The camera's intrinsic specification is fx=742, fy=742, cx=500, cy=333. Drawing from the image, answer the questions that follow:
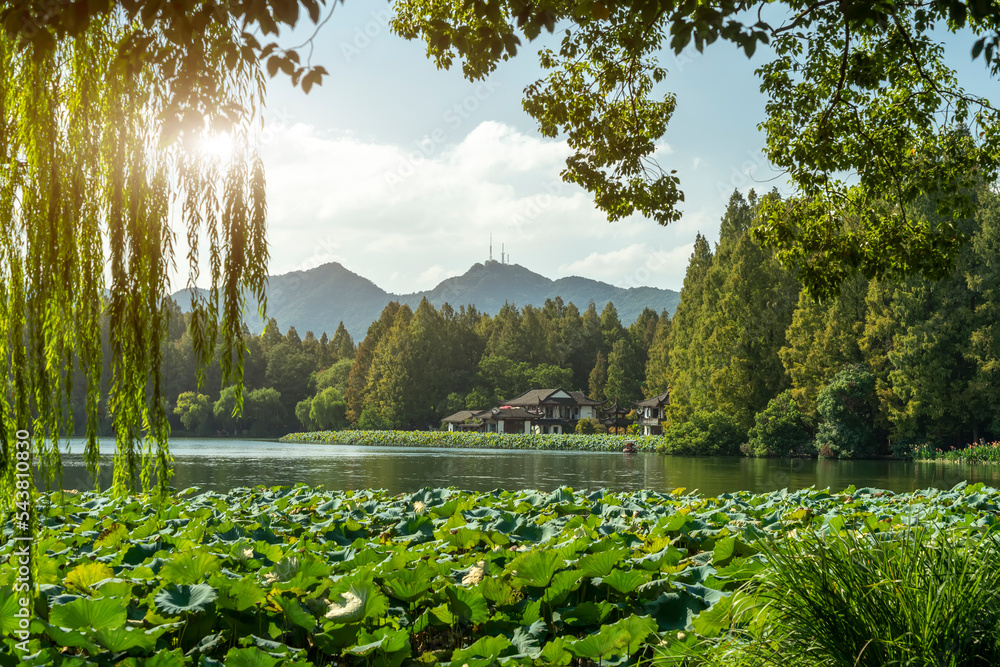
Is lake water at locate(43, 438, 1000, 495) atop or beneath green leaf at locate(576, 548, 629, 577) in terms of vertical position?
beneath

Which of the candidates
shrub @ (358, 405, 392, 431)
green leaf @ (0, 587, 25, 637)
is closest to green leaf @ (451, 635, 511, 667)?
green leaf @ (0, 587, 25, 637)

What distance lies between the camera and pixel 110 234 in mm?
2455

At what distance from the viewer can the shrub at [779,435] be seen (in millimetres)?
33000

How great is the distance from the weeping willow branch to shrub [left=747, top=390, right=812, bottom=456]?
108ft

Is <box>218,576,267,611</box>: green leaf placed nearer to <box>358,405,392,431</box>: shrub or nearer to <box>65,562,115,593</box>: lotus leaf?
<box>65,562,115,593</box>: lotus leaf

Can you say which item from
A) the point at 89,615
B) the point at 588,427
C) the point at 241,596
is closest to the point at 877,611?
the point at 241,596

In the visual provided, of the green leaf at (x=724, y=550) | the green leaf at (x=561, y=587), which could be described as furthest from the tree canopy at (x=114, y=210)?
the green leaf at (x=724, y=550)

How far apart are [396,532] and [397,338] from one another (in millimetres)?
61962

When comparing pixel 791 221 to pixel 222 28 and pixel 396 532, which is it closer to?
pixel 396 532

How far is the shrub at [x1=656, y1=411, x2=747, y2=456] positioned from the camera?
34812mm

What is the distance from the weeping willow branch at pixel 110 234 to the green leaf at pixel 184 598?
45cm

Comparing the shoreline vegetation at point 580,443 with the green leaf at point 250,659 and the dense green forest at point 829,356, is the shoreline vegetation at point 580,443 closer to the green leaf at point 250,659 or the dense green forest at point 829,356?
the dense green forest at point 829,356

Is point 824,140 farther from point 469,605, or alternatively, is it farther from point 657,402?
point 657,402

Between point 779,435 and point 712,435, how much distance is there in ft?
10.1
